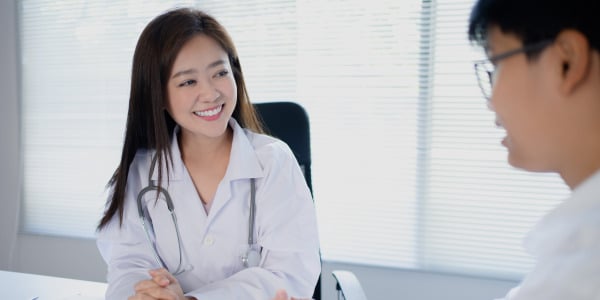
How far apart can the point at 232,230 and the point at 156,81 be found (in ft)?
1.48

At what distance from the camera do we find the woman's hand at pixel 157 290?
3.91ft

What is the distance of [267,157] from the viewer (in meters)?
1.48

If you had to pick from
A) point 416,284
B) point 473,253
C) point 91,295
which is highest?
point 91,295

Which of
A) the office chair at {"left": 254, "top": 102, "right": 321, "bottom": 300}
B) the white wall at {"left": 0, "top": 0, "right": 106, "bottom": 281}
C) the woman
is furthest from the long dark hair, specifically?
the white wall at {"left": 0, "top": 0, "right": 106, "bottom": 281}

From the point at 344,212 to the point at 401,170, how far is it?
354 mm

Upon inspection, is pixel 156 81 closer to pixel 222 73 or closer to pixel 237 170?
pixel 222 73

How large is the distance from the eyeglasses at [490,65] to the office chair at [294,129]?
35.6 inches

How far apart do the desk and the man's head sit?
117 cm

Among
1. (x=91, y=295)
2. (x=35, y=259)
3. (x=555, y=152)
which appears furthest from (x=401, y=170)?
(x=35, y=259)

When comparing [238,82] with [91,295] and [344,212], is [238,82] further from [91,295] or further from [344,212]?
[344,212]

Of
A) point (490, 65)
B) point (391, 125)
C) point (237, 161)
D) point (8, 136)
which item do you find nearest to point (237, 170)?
point (237, 161)

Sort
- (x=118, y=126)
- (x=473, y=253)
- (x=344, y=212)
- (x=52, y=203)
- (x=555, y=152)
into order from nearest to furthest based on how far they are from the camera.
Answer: (x=555, y=152)
(x=473, y=253)
(x=344, y=212)
(x=118, y=126)
(x=52, y=203)

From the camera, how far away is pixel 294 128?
5.45ft

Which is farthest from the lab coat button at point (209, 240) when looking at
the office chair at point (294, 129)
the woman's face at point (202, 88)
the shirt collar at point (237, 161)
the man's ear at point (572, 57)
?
the man's ear at point (572, 57)
